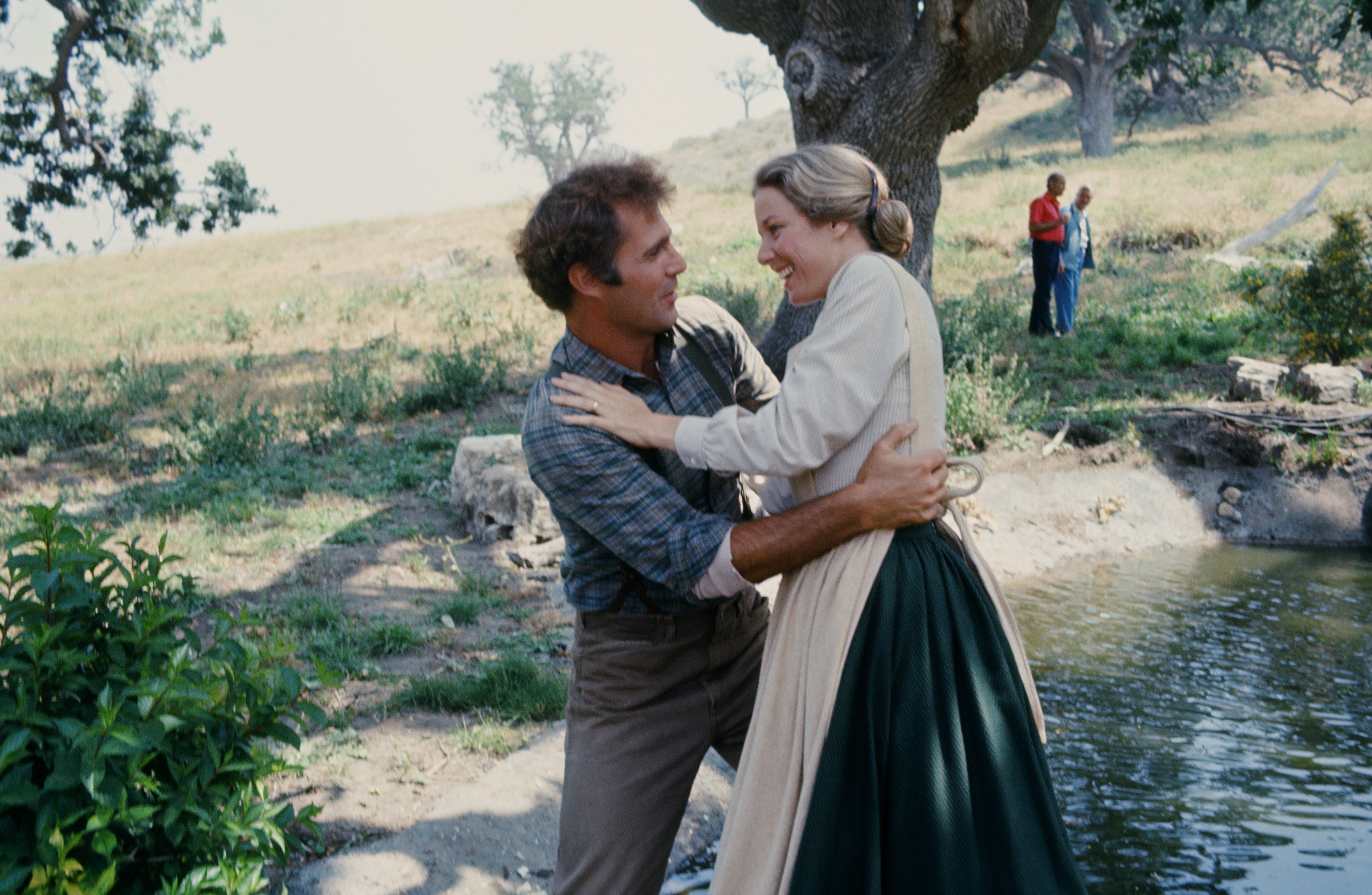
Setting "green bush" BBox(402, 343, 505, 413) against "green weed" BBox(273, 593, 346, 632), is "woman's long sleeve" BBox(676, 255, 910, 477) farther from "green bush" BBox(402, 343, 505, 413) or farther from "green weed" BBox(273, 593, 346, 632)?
"green bush" BBox(402, 343, 505, 413)

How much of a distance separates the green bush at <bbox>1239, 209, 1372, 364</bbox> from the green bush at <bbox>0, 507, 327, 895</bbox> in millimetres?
11156

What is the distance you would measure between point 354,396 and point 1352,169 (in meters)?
22.9

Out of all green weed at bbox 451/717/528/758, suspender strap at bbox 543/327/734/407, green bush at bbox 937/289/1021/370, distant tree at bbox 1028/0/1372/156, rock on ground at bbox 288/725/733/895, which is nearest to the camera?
suspender strap at bbox 543/327/734/407

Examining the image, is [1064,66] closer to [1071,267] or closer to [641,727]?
[1071,267]

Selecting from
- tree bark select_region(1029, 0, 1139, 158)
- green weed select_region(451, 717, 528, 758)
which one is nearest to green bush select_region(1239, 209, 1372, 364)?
green weed select_region(451, 717, 528, 758)

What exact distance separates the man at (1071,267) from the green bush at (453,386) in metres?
6.99

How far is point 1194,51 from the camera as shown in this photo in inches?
1248

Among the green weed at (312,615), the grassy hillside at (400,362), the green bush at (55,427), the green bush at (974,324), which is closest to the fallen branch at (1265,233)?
the grassy hillside at (400,362)

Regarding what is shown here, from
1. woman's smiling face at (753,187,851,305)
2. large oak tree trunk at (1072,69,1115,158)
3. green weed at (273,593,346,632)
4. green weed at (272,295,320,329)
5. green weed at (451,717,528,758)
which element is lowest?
green weed at (451,717,528,758)

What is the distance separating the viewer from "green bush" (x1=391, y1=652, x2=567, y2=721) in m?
4.57

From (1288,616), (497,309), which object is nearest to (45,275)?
(497,309)

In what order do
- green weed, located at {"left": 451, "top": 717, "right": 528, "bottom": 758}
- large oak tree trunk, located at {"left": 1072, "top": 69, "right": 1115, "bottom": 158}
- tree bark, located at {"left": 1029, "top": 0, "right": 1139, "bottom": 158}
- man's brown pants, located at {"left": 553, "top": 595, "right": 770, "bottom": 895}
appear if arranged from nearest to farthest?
man's brown pants, located at {"left": 553, "top": 595, "right": 770, "bottom": 895}
green weed, located at {"left": 451, "top": 717, "right": 528, "bottom": 758}
tree bark, located at {"left": 1029, "top": 0, "right": 1139, "bottom": 158}
large oak tree trunk, located at {"left": 1072, "top": 69, "right": 1115, "bottom": 158}

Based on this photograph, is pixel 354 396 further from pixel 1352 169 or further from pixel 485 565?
pixel 1352 169

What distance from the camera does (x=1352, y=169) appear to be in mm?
22938
